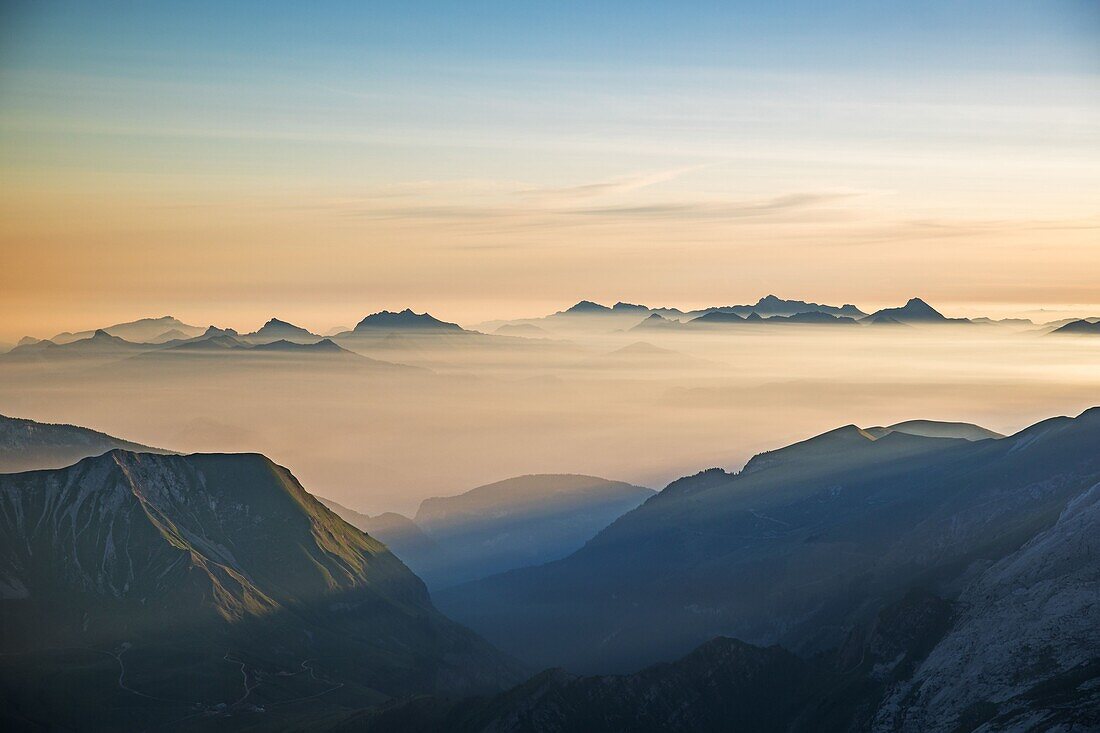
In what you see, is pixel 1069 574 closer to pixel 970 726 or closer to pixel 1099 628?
pixel 1099 628

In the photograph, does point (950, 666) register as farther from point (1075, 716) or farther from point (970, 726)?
point (1075, 716)

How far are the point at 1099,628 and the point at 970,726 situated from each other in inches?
1061

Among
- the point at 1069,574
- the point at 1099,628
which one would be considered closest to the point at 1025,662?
the point at 1099,628

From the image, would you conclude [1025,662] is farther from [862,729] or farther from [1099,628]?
[862,729]

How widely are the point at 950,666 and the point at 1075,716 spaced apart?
3602 cm

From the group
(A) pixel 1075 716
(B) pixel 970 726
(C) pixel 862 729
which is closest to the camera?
(A) pixel 1075 716

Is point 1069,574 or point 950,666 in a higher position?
point 1069,574

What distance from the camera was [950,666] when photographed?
636ft

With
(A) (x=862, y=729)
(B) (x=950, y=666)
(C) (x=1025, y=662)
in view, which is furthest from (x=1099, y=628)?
(A) (x=862, y=729)

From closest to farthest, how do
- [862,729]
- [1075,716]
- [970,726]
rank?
[1075,716] < [970,726] < [862,729]

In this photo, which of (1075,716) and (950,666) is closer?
(1075,716)

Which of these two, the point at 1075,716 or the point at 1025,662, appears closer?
the point at 1075,716

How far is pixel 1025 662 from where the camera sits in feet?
595

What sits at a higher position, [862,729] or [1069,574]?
[1069,574]
